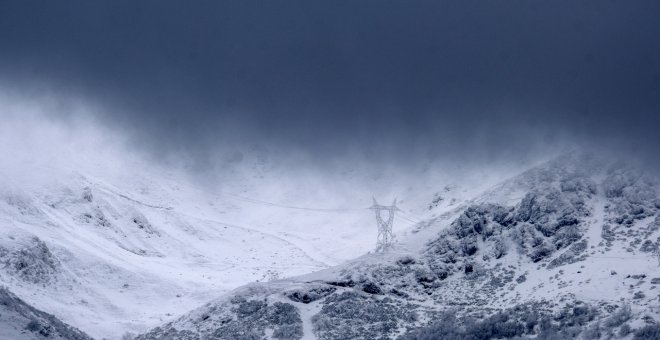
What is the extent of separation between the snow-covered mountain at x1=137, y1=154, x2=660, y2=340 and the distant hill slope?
6818mm

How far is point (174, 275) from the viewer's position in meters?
72.7

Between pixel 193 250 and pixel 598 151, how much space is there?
45.6 metres

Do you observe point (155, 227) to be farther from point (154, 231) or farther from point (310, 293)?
point (310, 293)

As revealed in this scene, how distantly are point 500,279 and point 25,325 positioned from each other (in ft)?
99.5

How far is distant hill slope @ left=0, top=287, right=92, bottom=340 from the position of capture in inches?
1585

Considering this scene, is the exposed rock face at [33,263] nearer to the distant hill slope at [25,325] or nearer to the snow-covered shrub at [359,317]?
the distant hill slope at [25,325]

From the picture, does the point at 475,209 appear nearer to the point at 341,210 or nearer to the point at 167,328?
the point at 167,328

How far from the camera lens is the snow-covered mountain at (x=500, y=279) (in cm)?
4366

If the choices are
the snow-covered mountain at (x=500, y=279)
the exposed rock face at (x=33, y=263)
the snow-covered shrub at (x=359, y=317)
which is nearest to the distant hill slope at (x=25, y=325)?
the snow-covered mountain at (x=500, y=279)

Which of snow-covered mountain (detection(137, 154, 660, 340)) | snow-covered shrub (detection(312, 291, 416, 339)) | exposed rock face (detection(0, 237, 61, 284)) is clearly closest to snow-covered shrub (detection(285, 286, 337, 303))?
snow-covered mountain (detection(137, 154, 660, 340))

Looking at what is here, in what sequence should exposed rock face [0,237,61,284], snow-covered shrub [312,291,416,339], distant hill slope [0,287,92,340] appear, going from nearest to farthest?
distant hill slope [0,287,92,340] < snow-covered shrub [312,291,416,339] < exposed rock face [0,237,61,284]

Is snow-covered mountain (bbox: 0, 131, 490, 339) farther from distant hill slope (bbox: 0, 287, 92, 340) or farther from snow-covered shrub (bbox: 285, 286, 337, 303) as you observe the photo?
snow-covered shrub (bbox: 285, 286, 337, 303)

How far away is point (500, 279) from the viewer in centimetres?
5091

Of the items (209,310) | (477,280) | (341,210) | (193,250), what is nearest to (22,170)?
(193,250)
